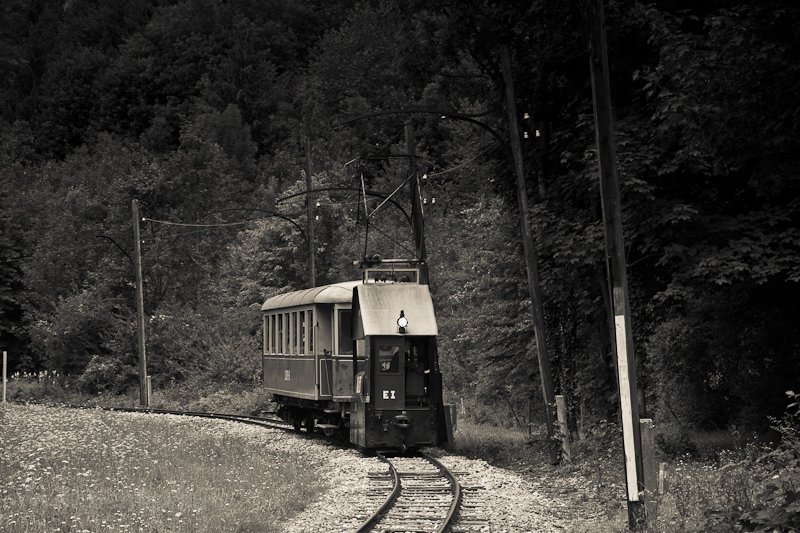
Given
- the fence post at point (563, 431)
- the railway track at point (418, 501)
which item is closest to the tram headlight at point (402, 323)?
the railway track at point (418, 501)

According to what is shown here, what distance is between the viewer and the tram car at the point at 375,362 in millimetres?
22047

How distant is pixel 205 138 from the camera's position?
7819 cm

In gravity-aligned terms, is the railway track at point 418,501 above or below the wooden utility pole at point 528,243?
below

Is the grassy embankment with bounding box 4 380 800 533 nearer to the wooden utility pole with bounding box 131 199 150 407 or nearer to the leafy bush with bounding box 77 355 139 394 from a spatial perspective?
the wooden utility pole with bounding box 131 199 150 407

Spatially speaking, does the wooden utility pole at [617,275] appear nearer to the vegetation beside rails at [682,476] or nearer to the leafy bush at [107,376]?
the vegetation beside rails at [682,476]

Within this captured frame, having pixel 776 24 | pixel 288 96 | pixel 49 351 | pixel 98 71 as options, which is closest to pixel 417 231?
pixel 776 24

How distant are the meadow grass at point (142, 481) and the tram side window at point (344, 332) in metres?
2.46

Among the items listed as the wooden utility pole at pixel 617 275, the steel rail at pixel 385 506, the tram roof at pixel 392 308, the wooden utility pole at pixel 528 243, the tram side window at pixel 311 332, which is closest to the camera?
the wooden utility pole at pixel 617 275

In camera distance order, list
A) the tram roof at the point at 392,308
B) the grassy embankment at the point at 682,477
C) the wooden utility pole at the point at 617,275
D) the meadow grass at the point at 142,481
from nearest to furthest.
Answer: the grassy embankment at the point at 682,477 < the wooden utility pole at the point at 617,275 < the meadow grass at the point at 142,481 < the tram roof at the point at 392,308

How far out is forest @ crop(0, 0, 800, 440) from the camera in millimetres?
18500

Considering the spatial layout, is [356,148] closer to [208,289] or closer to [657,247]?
[208,289]

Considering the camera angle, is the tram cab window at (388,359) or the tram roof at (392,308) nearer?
the tram cab window at (388,359)

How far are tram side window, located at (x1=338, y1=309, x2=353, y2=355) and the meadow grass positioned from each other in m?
2.46

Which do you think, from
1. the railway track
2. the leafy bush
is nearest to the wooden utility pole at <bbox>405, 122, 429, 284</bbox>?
the railway track
